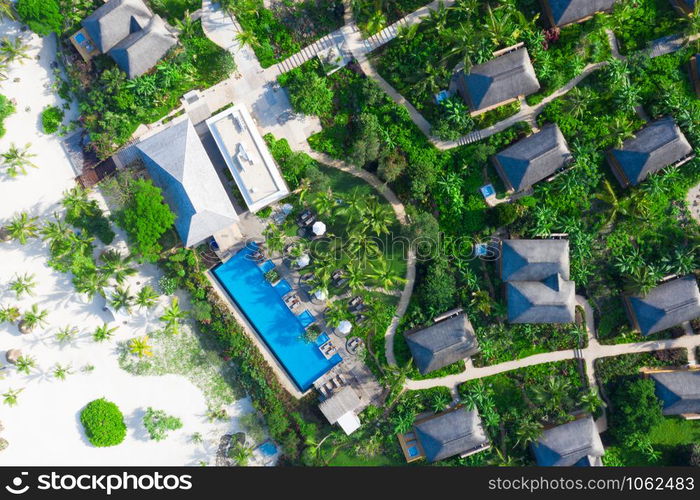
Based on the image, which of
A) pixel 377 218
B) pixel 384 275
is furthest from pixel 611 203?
pixel 384 275

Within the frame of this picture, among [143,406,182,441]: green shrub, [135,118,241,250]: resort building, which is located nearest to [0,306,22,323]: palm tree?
[143,406,182,441]: green shrub

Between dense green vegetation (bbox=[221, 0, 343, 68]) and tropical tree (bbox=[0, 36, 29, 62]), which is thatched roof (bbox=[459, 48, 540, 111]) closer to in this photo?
dense green vegetation (bbox=[221, 0, 343, 68])

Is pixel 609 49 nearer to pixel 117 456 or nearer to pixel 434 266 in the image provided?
pixel 434 266

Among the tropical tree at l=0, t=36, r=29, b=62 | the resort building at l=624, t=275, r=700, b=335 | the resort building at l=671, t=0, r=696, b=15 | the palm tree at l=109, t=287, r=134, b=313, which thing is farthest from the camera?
the palm tree at l=109, t=287, r=134, b=313

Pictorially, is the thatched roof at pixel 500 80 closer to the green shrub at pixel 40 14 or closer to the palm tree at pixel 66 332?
the green shrub at pixel 40 14

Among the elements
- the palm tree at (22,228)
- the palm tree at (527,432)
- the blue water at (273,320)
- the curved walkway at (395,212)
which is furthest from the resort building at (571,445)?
the palm tree at (22,228)

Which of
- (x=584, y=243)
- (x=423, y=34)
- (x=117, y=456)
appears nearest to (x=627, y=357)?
(x=584, y=243)

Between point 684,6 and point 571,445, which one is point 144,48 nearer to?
point 684,6
